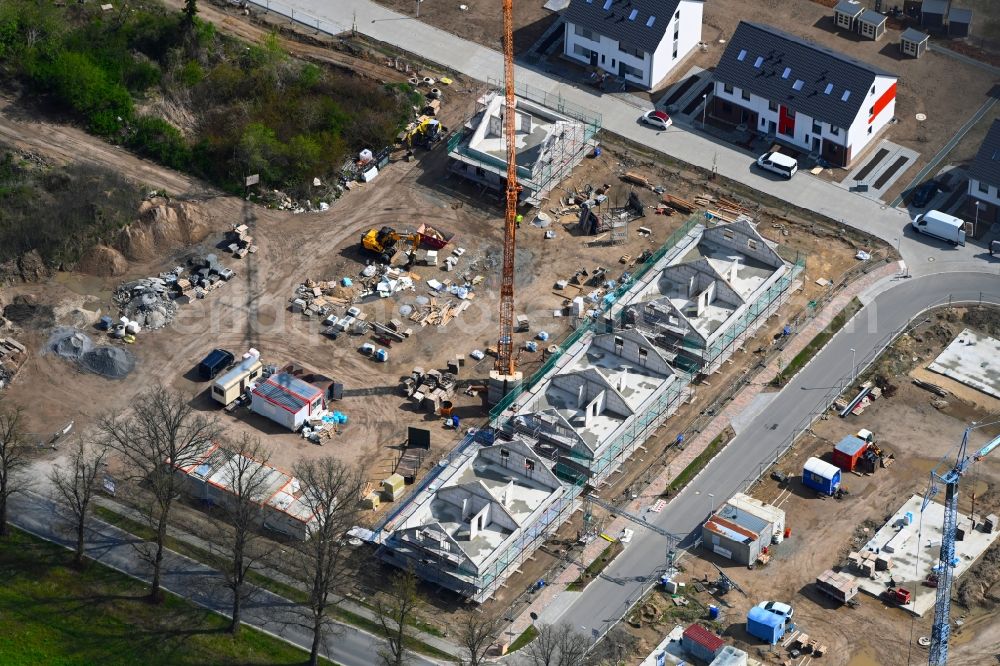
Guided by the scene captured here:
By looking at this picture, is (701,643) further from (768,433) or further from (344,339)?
(344,339)

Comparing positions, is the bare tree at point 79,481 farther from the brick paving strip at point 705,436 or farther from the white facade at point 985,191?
the white facade at point 985,191

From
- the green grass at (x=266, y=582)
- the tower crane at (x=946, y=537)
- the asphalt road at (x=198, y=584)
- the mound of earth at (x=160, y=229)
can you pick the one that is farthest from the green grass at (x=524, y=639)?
the mound of earth at (x=160, y=229)

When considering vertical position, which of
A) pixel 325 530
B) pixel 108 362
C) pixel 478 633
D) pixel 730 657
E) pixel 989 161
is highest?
pixel 989 161

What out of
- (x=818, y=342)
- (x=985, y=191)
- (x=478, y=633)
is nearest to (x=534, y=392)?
(x=478, y=633)

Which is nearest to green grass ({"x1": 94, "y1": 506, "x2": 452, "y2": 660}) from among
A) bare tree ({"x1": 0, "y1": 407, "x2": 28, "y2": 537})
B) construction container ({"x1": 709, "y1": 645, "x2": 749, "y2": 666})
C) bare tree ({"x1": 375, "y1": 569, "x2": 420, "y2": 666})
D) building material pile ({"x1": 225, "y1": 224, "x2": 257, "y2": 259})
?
bare tree ({"x1": 375, "y1": 569, "x2": 420, "y2": 666})

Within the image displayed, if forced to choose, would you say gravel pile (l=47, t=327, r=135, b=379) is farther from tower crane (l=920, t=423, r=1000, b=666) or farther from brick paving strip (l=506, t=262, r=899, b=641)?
tower crane (l=920, t=423, r=1000, b=666)

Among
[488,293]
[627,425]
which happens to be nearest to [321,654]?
[627,425]
